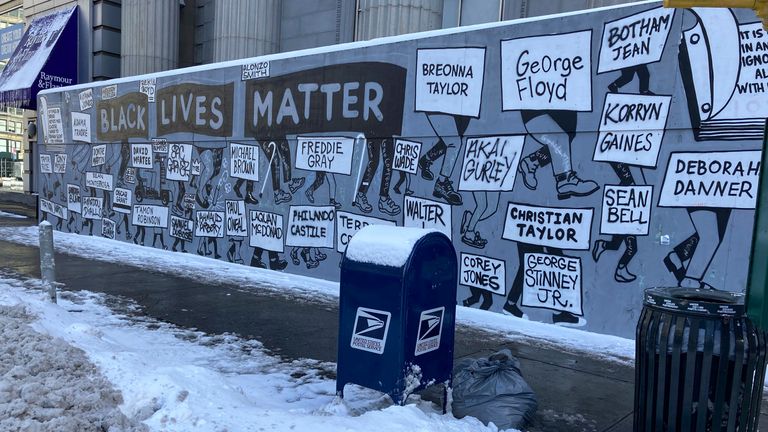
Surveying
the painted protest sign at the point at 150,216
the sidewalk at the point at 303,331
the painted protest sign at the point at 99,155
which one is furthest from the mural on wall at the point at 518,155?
the painted protest sign at the point at 99,155

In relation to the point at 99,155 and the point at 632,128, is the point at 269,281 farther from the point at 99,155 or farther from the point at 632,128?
the point at 99,155

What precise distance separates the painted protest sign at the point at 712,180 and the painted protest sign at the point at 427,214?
7.95 ft

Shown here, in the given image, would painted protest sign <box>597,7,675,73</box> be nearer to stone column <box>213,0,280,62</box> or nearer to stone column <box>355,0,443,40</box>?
stone column <box>355,0,443,40</box>

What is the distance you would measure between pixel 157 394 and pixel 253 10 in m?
12.6

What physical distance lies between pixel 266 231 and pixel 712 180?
624 centimetres

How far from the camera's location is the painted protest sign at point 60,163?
13.6 m

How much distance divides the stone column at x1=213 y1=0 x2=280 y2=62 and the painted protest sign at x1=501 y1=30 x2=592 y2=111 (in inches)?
365

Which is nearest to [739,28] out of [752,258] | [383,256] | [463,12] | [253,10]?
[752,258]

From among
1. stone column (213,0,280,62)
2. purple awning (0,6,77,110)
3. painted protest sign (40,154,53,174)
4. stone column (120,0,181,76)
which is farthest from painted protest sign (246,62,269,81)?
purple awning (0,6,77,110)

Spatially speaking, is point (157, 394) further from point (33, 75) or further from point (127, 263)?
point (33, 75)

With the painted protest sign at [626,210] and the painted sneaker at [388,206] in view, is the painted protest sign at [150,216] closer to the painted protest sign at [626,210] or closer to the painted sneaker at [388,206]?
the painted sneaker at [388,206]

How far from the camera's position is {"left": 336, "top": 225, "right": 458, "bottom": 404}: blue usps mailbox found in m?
3.37

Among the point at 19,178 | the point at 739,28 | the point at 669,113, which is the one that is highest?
the point at 739,28

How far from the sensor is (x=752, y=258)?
2637mm
